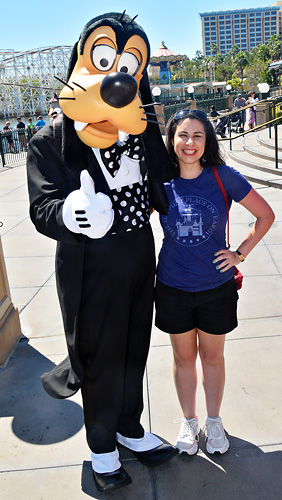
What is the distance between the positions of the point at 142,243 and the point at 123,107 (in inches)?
25.1

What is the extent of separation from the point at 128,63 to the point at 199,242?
0.89 metres

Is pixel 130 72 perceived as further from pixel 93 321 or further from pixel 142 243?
pixel 93 321

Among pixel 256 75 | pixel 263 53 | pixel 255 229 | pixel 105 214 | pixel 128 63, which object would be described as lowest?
pixel 255 229

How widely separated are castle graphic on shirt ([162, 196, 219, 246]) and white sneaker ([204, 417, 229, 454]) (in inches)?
39.4

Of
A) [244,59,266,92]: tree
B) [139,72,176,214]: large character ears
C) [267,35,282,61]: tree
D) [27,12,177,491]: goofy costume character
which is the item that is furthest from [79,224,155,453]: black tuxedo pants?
[267,35,282,61]: tree

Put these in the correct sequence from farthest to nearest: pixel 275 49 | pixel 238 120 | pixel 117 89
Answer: pixel 275 49, pixel 238 120, pixel 117 89

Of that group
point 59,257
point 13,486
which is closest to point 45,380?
point 13,486

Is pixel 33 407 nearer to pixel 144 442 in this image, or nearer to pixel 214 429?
pixel 144 442

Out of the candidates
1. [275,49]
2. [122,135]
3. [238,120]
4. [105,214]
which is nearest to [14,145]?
[238,120]

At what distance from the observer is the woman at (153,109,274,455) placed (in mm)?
2188

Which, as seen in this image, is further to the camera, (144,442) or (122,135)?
(144,442)

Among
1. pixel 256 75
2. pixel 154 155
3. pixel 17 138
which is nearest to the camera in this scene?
pixel 154 155

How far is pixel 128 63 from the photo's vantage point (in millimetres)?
1934

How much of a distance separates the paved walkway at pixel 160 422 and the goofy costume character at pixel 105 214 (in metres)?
0.16
